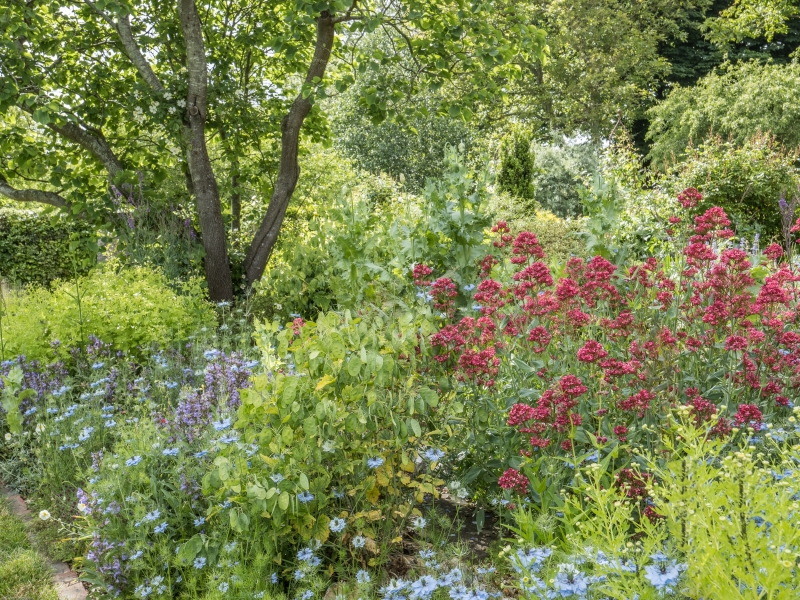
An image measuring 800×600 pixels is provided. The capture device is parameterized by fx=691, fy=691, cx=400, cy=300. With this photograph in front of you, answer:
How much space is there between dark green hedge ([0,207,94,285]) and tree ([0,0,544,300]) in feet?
14.1

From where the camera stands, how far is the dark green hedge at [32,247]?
38.2 ft

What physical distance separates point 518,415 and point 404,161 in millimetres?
17686

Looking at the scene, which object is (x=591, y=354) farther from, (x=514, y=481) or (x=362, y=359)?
(x=362, y=359)

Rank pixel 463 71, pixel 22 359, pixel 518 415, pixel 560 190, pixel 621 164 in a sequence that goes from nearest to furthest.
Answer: pixel 518 415 < pixel 22 359 < pixel 463 71 < pixel 621 164 < pixel 560 190

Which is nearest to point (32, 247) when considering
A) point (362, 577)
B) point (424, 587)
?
point (362, 577)

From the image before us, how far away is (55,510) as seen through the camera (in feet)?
12.2

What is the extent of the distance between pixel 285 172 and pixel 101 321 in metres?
2.90

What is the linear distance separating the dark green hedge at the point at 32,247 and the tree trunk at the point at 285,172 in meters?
5.39

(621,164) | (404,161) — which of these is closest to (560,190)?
(404,161)

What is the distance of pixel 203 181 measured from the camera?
6.96m

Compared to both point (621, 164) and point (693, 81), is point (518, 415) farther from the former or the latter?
point (693, 81)

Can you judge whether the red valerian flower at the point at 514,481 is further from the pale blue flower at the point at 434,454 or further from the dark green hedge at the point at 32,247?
the dark green hedge at the point at 32,247

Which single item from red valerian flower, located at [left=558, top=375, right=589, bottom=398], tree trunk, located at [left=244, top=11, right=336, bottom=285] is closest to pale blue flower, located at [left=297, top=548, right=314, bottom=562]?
red valerian flower, located at [left=558, top=375, right=589, bottom=398]

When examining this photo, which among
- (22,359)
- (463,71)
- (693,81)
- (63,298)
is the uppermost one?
(693,81)
